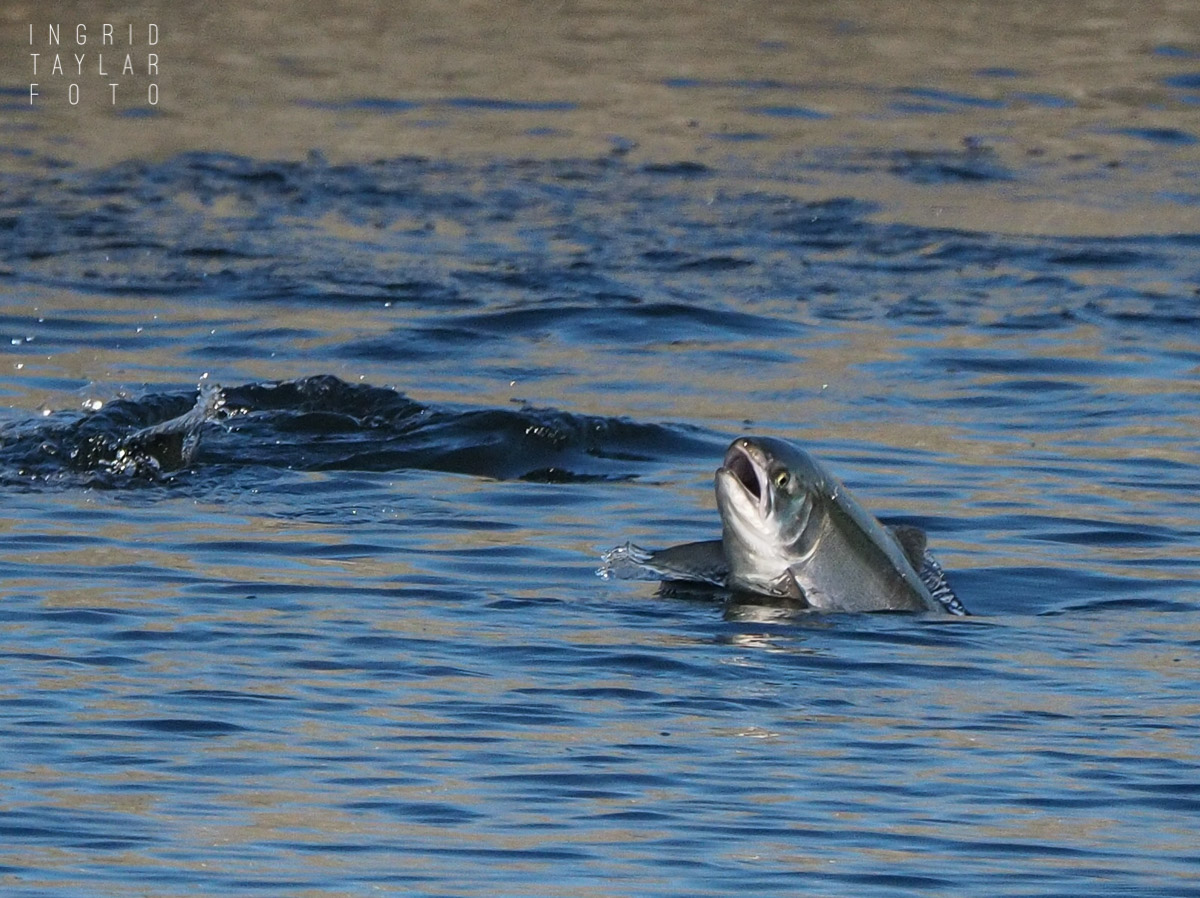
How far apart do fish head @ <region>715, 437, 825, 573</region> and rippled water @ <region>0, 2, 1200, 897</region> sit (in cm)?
33

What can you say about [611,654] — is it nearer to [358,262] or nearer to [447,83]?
[358,262]

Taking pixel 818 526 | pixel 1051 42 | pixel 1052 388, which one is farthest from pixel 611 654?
pixel 1051 42

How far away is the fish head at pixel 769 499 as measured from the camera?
11422 mm

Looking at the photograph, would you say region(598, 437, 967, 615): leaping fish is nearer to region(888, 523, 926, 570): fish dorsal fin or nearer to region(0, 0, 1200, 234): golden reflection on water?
region(888, 523, 926, 570): fish dorsal fin

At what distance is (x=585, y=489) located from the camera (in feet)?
47.9

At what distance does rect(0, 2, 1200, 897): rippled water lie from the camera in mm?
8375

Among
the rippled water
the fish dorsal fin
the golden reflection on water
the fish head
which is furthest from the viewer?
the golden reflection on water

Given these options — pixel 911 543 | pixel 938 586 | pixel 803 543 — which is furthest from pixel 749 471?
pixel 938 586

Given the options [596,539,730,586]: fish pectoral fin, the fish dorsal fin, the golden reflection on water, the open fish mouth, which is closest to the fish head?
the open fish mouth

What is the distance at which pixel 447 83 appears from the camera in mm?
30953

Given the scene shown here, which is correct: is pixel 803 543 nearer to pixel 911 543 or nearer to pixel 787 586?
pixel 787 586

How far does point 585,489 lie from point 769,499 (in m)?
3.25

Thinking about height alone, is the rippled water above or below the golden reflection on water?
below

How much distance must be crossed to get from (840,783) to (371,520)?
5.02m
